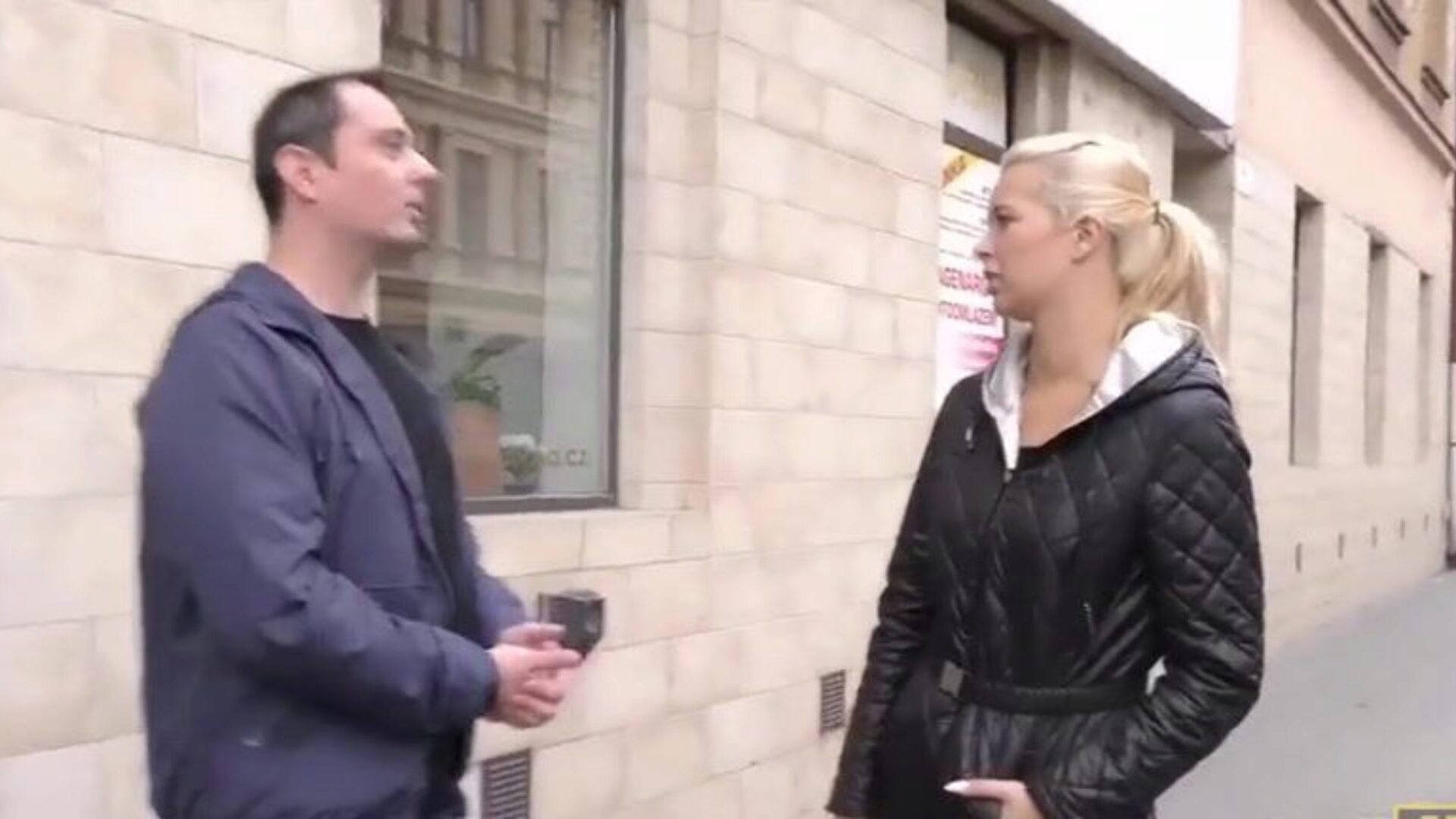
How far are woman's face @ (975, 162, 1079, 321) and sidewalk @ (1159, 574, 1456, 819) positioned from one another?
16.6 ft

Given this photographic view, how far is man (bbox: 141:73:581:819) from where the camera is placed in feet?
6.60

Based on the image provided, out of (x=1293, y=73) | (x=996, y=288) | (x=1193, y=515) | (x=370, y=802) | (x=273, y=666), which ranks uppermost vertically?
(x=1293, y=73)

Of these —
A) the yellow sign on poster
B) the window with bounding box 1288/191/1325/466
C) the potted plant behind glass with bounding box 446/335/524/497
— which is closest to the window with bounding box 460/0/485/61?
the potted plant behind glass with bounding box 446/335/524/497

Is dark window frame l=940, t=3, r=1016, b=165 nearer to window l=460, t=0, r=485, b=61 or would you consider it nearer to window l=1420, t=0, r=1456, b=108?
window l=460, t=0, r=485, b=61

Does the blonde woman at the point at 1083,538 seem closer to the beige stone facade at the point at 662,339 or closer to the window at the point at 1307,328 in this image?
the beige stone facade at the point at 662,339

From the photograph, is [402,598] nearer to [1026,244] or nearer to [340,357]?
[340,357]

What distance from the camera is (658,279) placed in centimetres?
561

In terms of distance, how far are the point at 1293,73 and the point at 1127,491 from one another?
38.0ft

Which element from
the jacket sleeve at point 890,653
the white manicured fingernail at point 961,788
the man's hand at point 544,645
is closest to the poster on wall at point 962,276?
the jacket sleeve at point 890,653

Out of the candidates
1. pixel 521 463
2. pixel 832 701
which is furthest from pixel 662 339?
pixel 832 701

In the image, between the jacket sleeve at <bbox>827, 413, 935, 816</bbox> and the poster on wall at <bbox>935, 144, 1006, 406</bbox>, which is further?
the poster on wall at <bbox>935, 144, 1006, 406</bbox>

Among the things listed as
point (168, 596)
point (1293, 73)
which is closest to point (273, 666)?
point (168, 596)

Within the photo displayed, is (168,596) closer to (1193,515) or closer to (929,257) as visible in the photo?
(1193,515)

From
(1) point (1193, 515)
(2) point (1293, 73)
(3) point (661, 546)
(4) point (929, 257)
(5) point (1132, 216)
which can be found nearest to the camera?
(1) point (1193, 515)
